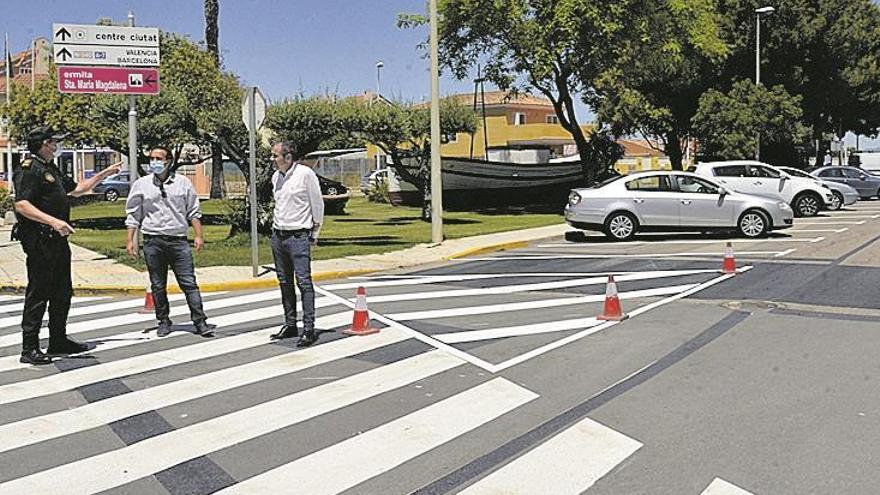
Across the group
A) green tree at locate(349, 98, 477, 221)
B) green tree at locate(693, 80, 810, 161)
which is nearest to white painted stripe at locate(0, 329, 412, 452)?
green tree at locate(349, 98, 477, 221)

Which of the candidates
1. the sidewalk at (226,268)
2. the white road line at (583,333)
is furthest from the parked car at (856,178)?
the white road line at (583,333)

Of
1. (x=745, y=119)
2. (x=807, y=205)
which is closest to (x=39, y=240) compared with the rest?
(x=807, y=205)

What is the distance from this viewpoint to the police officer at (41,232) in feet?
27.6

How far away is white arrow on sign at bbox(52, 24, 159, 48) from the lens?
15.6 metres

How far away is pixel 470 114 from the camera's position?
104ft

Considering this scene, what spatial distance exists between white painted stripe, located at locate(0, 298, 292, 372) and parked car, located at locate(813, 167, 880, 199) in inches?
1212

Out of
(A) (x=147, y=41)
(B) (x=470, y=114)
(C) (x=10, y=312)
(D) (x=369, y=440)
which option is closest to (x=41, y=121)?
(B) (x=470, y=114)

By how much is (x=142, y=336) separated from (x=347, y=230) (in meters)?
15.6

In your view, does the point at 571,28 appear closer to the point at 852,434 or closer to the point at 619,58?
the point at 619,58

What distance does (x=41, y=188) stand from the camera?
27.8ft

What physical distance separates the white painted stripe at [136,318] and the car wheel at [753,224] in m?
11.5

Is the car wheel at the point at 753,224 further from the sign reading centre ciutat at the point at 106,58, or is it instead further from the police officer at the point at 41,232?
the police officer at the point at 41,232

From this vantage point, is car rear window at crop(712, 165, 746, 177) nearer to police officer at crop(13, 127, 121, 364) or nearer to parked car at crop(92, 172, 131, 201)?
police officer at crop(13, 127, 121, 364)

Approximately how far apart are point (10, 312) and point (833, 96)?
4471cm
